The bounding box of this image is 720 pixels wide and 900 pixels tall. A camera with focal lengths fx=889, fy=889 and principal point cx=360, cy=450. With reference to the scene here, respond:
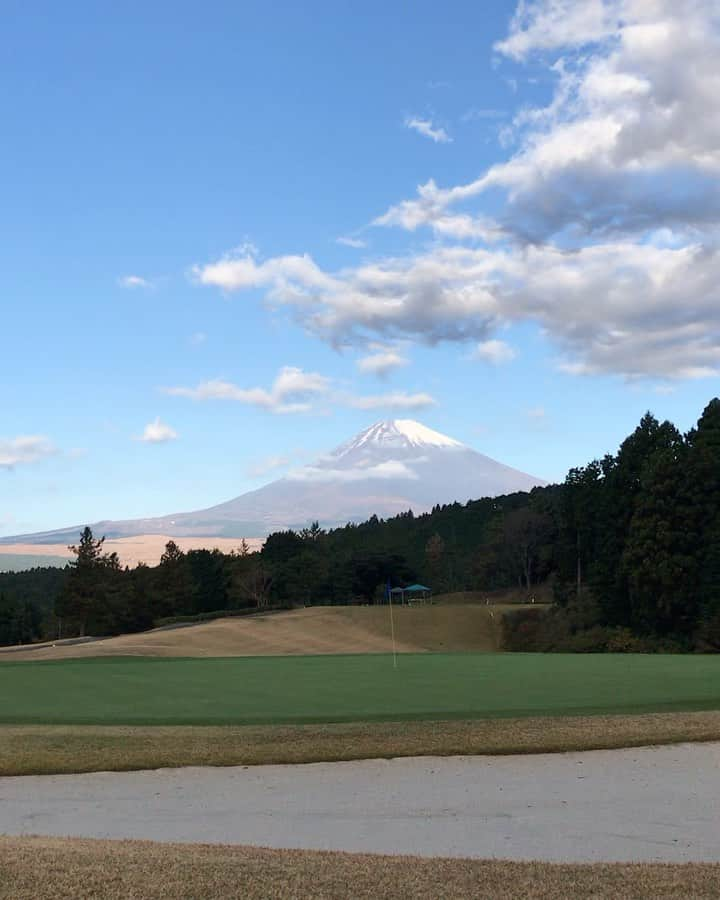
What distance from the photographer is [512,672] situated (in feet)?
65.7

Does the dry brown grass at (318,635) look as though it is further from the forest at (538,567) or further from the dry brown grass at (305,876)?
the dry brown grass at (305,876)

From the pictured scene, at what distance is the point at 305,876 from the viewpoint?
5551 millimetres

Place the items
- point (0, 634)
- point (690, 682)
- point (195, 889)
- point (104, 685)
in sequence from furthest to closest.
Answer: point (0, 634) → point (104, 685) → point (690, 682) → point (195, 889)

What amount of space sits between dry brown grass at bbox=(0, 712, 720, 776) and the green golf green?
2.78ft

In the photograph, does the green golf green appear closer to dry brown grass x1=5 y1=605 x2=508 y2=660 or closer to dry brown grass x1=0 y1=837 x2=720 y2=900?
dry brown grass x1=0 y1=837 x2=720 y2=900

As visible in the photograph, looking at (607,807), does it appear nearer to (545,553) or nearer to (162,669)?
(162,669)

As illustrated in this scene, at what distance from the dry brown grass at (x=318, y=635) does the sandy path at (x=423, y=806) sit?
976 inches

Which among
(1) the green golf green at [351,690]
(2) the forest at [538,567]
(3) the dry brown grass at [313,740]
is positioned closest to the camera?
(3) the dry brown grass at [313,740]

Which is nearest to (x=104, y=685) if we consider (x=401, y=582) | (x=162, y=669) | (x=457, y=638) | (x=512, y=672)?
(x=162, y=669)

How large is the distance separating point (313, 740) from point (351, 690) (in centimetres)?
575

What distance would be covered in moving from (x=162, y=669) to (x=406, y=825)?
17.2 meters

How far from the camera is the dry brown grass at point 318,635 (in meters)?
38.0

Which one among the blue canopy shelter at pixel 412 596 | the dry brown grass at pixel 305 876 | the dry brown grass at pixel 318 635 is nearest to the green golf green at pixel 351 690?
the dry brown grass at pixel 305 876

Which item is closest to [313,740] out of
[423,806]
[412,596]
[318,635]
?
[423,806]
